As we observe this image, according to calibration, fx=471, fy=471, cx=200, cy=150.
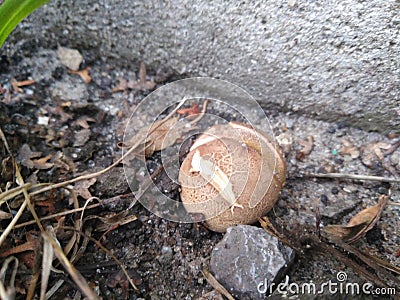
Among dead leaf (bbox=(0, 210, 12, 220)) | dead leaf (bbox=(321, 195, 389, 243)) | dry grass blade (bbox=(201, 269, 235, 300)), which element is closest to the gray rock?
dry grass blade (bbox=(201, 269, 235, 300))

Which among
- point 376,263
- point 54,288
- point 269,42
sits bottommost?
point 376,263

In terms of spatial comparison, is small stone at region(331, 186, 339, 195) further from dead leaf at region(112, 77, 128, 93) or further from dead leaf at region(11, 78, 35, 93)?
dead leaf at region(11, 78, 35, 93)

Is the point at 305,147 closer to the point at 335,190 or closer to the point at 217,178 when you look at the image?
the point at 335,190

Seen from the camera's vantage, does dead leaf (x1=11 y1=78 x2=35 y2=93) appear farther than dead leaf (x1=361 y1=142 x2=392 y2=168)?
Yes

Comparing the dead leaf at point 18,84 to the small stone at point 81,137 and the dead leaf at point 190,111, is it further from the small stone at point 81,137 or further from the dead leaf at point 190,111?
the dead leaf at point 190,111

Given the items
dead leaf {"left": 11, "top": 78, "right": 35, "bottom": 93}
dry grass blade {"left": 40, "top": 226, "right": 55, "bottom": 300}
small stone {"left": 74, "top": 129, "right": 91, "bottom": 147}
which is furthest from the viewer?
dead leaf {"left": 11, "top": 78, "right": 35, "bottom": 93}

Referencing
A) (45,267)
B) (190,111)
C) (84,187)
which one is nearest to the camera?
(45,267)

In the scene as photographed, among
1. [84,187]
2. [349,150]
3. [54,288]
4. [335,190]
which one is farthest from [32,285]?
[349,150]
